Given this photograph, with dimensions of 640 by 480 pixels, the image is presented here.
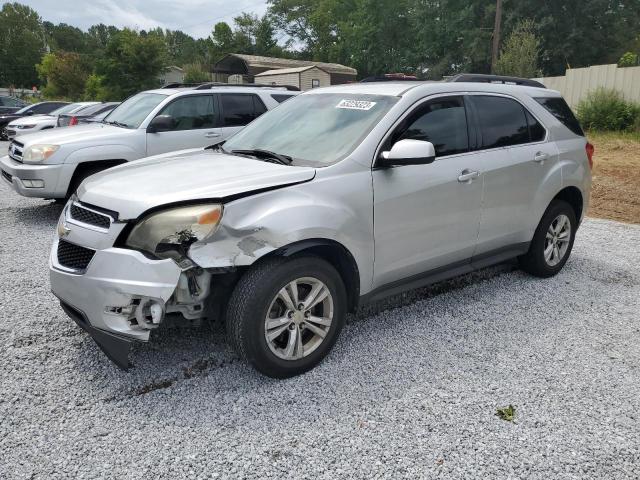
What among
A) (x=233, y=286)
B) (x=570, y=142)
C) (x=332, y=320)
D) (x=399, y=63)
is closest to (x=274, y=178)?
(x=233, y=286)

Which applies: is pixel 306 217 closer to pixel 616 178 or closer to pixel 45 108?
Answer: pixel 616 178

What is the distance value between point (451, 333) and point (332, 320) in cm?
108

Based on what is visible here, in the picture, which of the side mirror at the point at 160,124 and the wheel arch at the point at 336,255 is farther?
the side mirror at the point at 160,124

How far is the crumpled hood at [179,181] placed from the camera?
9.40 feet

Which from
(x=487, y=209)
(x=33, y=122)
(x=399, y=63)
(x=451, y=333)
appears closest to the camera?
(x=451, y=333)

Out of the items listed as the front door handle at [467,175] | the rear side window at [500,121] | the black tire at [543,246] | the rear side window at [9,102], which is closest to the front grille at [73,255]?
the front door handle at [467,175]

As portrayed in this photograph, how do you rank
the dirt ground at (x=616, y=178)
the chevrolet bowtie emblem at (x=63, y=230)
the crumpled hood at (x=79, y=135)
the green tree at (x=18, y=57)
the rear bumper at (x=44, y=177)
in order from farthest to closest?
the green tree at (x=18, y=57), the dirt ground at (x=616, y=178), the crumpled hood at (x=79, y=135), the rear bumper at (x=44, y=177), the chevrolet bowtie emblem at (x=63, y=230)

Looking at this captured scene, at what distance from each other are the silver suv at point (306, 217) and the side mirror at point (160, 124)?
3.42 meters

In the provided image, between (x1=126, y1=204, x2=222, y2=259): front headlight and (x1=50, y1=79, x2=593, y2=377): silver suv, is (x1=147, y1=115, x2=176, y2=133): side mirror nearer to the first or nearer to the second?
(x1=50, y1=79, x2=593, y2=377): silver suv

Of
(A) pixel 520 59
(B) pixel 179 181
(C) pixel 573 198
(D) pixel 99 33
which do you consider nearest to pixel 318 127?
(B) pixel 179 181

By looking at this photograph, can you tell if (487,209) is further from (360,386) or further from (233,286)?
(233,286)

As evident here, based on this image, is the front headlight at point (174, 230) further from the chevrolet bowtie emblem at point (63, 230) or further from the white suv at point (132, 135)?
the white suv at point (132, 135)

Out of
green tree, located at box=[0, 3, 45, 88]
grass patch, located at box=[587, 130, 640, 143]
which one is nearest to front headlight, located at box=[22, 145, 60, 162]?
grass patch, located at box=[587, 130, 640, 143]

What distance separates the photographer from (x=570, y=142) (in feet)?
16.0
